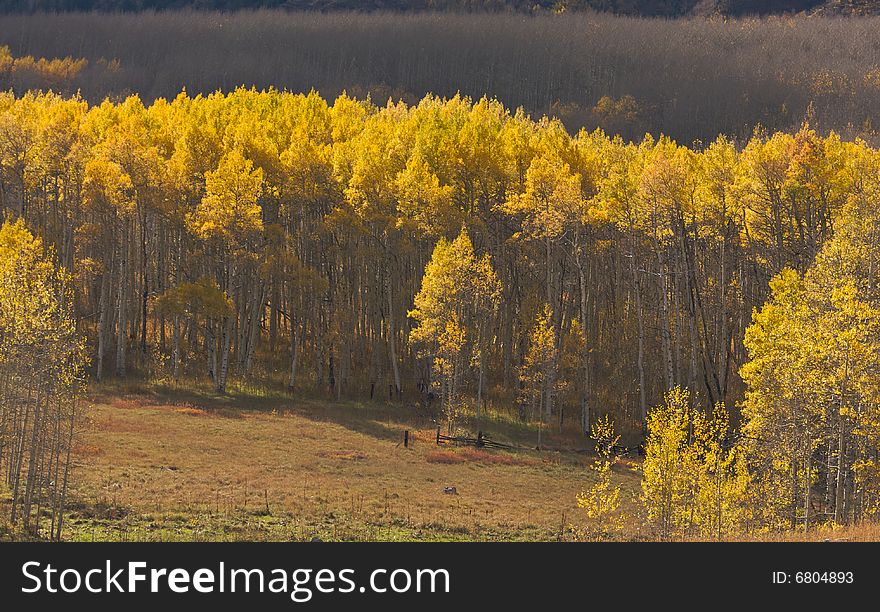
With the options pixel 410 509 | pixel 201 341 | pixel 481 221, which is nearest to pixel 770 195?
pixel 481 221

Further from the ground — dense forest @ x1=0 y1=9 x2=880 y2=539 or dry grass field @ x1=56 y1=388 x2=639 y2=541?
dense forest @ x1=0 y1=9 x2=880 y2=539

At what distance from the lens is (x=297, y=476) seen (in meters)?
43.6

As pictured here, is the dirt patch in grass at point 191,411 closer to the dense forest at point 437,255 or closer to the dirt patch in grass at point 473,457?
the dense forest at point 437,255

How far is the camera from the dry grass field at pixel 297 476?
112 ft

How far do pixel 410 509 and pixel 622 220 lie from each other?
29.5 metres

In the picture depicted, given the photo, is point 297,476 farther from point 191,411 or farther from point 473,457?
point 191,411

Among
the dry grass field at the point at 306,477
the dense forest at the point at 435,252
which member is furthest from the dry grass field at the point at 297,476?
the dense forest at the point at 435,252

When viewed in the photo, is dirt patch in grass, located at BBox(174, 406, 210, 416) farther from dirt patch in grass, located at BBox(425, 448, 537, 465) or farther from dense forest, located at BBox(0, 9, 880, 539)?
dirt patch in grass, located at BBox(425, 448, 537, 465)

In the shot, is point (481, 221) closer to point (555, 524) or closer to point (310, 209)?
point (310, 209)

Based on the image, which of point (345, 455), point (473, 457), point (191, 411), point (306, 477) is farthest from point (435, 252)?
point (306, 477)

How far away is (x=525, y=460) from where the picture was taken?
52.8 m

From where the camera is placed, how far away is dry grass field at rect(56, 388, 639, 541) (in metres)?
34.3

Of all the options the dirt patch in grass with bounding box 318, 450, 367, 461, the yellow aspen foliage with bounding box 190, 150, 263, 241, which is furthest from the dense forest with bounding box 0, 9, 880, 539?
the dirt patch in grass with bounding box 318, 450, 367, 461

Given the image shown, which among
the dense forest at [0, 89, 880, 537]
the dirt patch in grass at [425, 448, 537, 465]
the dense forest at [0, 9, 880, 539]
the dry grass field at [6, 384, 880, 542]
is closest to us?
the dry grass field at [6, 384, 880, 542]
